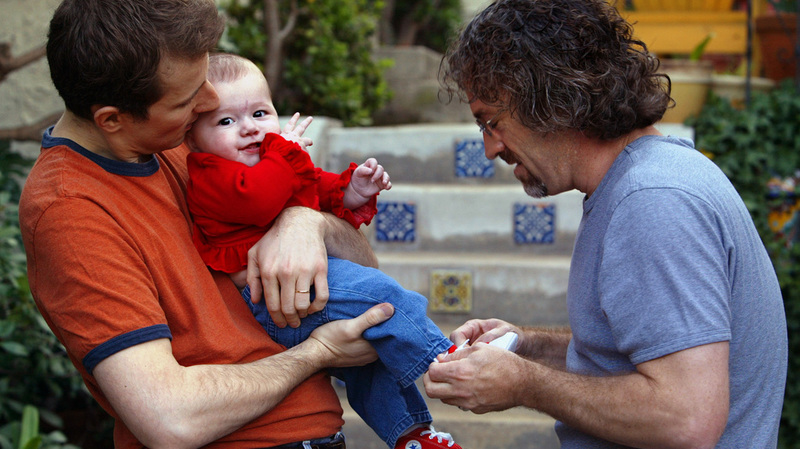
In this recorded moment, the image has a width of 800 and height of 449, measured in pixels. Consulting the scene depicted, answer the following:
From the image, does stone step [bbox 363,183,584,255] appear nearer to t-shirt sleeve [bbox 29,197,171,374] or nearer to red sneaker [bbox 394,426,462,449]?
red sneaker [bbox 394,426,462,449]

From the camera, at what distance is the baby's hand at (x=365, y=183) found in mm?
2041

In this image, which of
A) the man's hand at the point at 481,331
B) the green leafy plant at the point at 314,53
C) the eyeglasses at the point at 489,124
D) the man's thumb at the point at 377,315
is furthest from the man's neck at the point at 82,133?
the green leafy plant at the point at 314,53

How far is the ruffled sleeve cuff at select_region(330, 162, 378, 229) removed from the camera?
2.10 meters

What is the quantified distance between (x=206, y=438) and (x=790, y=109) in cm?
422

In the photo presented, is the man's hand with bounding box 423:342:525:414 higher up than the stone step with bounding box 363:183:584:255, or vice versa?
the man's hand with bounding box 423:342:525:414

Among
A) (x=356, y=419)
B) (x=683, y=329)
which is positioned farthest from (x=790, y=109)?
(x=683, y=329)

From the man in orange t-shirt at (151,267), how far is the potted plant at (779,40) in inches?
190

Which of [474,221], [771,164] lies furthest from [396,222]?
[771,164]

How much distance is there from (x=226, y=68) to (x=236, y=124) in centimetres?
15

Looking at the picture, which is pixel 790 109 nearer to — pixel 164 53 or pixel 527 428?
pixel 527 428

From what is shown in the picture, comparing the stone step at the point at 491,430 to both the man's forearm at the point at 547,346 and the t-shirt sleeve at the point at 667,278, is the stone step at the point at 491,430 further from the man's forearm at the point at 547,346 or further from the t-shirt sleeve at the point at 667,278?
the t-shirt sleeve at the point at 667,278

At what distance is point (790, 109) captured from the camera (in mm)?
4352

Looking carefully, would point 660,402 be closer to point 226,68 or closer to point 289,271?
point 289,271

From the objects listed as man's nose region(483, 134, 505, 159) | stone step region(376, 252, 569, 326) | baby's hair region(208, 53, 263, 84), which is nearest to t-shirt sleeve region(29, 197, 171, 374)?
baby's hair region(208, 53, 263, 84)
